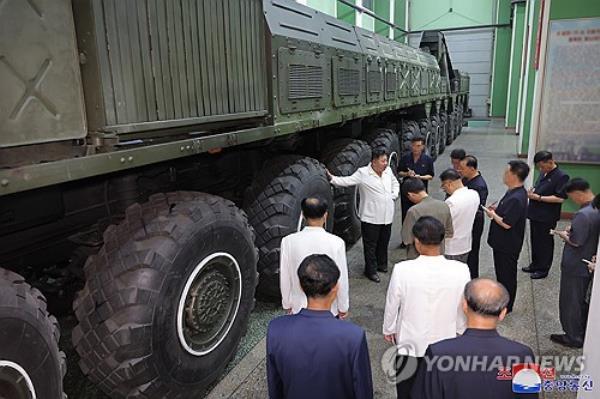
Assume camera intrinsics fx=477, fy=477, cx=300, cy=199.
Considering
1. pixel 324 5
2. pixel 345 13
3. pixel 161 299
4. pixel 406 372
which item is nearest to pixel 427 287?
pixel 406 372

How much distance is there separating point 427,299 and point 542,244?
10.4ft

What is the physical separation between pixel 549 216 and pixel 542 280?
0.72m

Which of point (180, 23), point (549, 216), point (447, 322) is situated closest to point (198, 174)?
point (180, 23)

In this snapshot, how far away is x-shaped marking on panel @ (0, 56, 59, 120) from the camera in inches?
77.8

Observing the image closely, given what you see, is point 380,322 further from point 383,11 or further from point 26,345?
point 383,11

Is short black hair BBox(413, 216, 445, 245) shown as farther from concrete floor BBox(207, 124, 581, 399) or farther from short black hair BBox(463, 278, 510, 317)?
concrete floor BBox(207, 124, 581, 399)

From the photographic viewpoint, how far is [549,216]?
5.21 m

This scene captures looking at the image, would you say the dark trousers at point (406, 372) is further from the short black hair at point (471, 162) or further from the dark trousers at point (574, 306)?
the short black hair at point (471, 162)

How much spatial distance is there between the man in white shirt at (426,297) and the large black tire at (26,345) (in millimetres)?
1824

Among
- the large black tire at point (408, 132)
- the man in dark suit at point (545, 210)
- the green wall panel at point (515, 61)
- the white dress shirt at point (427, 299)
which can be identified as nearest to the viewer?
the white dress shirt at point (427, 299)

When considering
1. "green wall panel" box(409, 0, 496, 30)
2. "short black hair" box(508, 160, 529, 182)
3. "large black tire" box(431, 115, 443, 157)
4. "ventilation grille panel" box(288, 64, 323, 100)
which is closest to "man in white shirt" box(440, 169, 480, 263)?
"short black hair" box(508, 160, 529, 182)

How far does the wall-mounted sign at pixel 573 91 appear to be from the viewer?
681 cm

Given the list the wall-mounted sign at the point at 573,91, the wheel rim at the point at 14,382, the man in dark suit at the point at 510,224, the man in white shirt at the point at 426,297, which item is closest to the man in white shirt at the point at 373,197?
the man in dark suit at the point at 510,224

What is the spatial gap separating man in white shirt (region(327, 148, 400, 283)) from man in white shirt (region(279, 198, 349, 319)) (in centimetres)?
178
